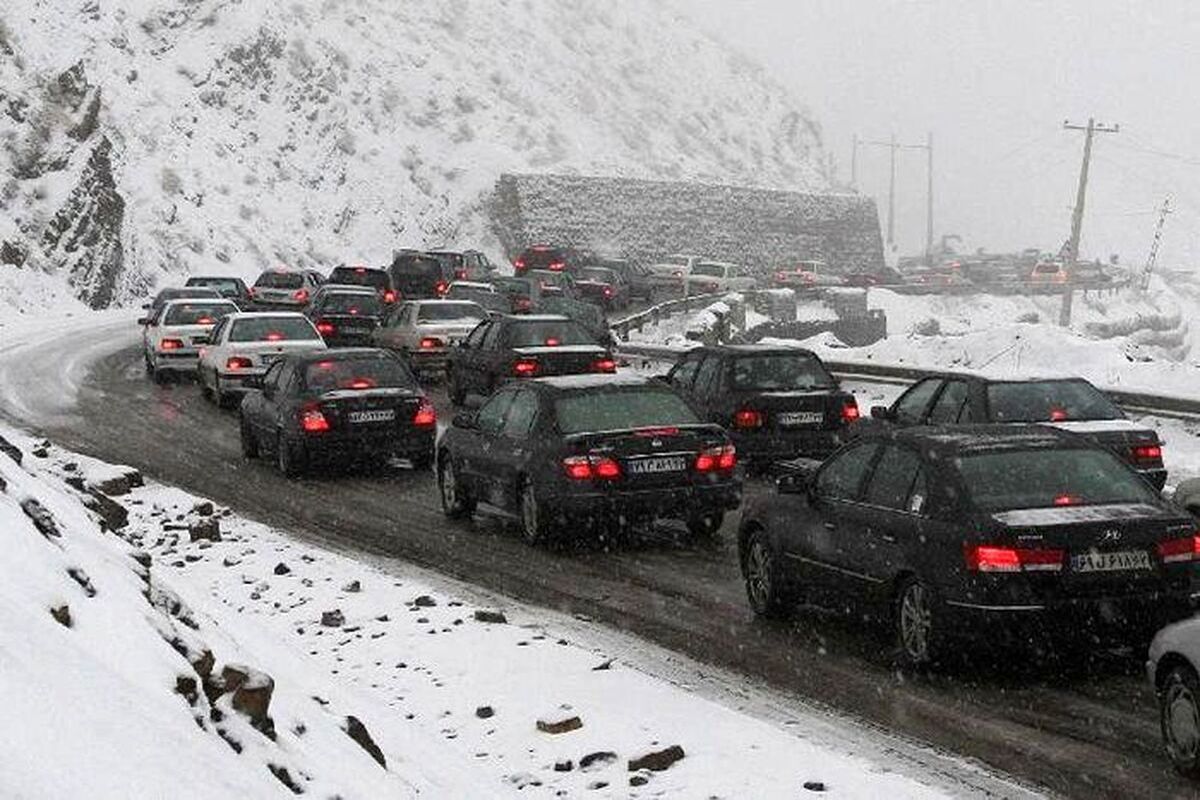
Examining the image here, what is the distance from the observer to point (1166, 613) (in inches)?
334

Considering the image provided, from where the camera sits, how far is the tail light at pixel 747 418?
17.4 m

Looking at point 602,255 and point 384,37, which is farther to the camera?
point 384,37

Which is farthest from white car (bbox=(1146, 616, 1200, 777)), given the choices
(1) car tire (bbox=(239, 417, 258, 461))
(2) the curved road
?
(1) car tire (bbox=(239, 417, 258, 461))

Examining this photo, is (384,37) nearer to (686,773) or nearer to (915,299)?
(915,299)

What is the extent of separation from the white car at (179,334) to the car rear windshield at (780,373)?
14278 millimetres

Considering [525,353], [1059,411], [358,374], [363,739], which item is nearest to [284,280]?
[525,353]

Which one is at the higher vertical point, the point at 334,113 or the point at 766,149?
the point at 334,113

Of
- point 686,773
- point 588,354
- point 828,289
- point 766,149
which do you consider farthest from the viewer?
point 766,149

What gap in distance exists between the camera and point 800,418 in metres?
17.5

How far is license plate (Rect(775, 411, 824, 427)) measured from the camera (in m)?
17.4

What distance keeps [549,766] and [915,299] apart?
6490cm

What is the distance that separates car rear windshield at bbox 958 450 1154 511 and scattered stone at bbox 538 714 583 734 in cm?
254

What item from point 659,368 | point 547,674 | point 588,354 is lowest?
point 659,368

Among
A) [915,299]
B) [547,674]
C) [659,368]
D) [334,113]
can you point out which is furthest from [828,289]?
[547,674]
